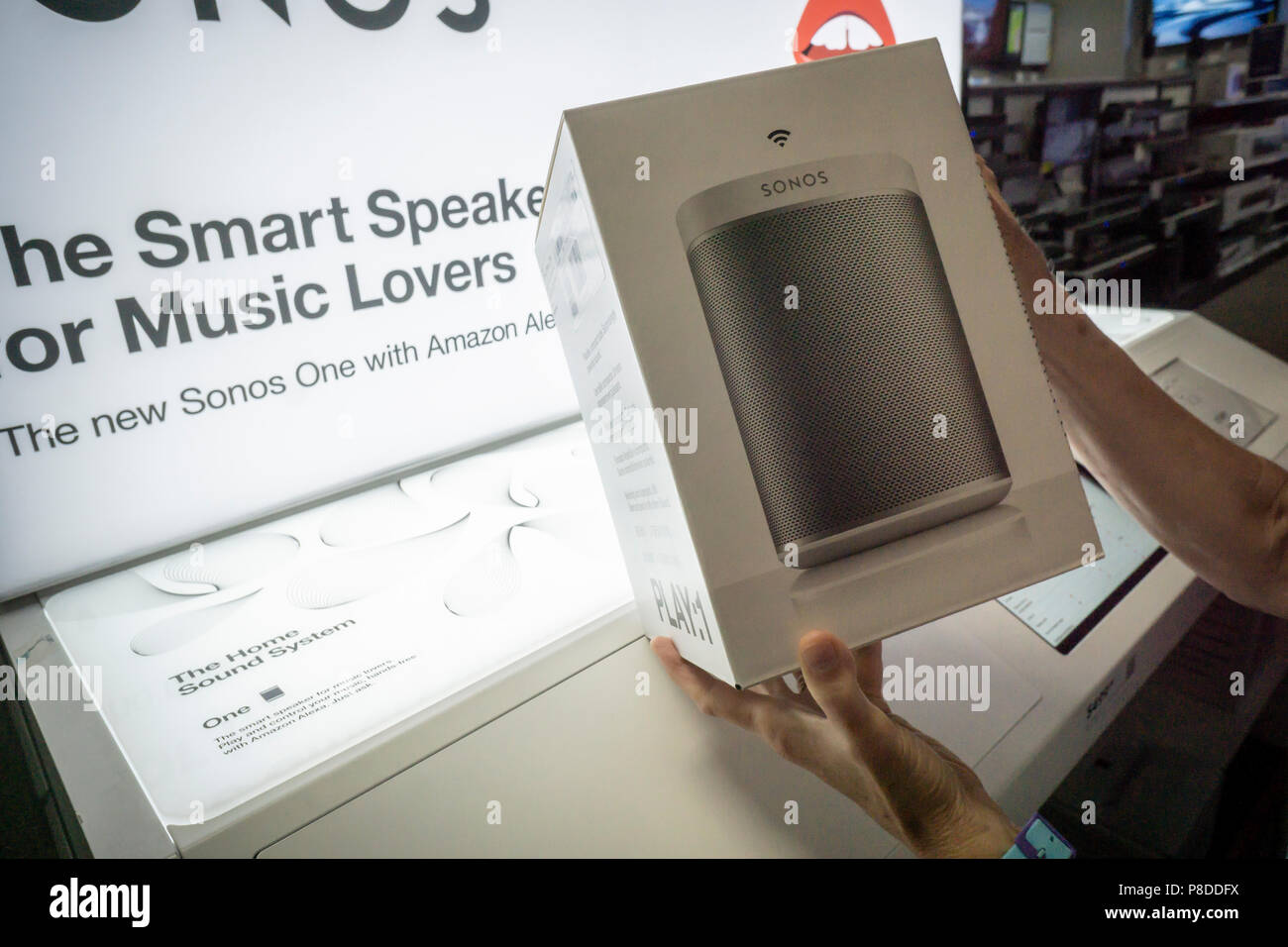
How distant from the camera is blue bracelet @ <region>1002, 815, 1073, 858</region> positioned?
549mm

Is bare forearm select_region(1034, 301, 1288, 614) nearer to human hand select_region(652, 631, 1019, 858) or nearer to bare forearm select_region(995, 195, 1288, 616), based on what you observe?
bare forearm select_region(995, 195, 1288, 616)

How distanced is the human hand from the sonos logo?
0.87ft

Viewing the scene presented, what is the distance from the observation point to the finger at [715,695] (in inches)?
23.5

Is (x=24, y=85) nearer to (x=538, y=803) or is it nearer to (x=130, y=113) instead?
(x=130, y=113)

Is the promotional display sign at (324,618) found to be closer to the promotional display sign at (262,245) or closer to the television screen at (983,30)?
the promotional display sign at (262,245)

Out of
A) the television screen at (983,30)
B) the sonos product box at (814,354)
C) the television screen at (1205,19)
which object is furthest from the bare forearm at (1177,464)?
the television screen at (1205,19)

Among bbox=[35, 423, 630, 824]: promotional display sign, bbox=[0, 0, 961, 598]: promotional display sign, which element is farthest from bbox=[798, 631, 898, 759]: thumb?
bbox=[0, 0, 961, 598]: promotional display sign

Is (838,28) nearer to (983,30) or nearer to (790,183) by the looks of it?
(983,30)

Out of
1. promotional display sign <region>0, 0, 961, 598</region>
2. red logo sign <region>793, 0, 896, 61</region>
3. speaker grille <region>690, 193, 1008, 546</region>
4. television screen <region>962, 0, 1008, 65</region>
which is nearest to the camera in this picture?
speaker grille <region>690, 193, 1008, 546</region>

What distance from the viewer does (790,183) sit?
464 mm

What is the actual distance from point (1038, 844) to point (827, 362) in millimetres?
396

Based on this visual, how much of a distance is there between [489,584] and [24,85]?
23.7 inches

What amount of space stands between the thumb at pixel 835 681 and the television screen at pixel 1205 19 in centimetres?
167

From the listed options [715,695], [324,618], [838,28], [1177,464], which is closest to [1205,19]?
[838,28]
